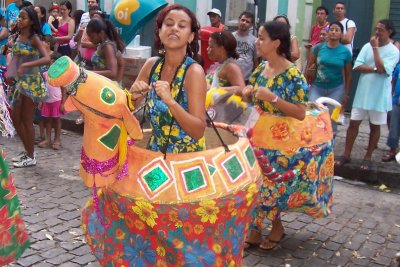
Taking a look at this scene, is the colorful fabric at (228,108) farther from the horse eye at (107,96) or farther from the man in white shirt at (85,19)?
the man in white shirt at (85,19)

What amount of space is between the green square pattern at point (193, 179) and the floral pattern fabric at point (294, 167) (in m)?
1.30

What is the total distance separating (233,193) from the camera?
9.14 ft

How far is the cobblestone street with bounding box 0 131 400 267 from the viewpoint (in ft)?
13.9

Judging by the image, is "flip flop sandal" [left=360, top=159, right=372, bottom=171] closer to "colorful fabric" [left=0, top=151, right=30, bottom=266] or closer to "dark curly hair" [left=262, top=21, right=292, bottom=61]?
"dark curly hair" [left=262, top=21, right=292, bottom=61]

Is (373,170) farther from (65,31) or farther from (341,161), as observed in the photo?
(65,31)

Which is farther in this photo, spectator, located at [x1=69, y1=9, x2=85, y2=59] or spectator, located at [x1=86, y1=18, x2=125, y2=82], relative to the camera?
spectator, located at [x1=69, y1=9, x2=85, y2=59]

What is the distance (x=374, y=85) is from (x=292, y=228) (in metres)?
2.60

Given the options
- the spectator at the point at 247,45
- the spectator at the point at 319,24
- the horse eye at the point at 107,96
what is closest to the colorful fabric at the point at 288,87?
the horse eye at the point at 107,96

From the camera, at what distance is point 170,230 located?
272cm

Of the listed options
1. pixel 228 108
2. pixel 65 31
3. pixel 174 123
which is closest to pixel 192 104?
pixel 174 123

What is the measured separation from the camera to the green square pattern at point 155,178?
8.89ft

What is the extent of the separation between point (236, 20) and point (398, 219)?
4.47 m

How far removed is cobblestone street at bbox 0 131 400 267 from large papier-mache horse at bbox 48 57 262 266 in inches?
52.6

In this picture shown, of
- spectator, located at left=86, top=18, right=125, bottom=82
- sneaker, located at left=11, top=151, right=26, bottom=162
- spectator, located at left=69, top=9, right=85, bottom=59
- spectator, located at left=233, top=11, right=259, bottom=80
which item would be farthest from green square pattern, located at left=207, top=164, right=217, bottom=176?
spectator, located at left=69, top=9, right=85, bottom=59
